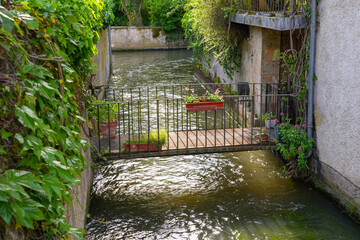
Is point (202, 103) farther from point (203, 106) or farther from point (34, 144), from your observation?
point (34, 144)

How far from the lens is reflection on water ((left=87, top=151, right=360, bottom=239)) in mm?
5453

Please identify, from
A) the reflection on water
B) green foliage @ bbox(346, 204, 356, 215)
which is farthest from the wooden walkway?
green foliage @ bbox(346, 204, 356, 215)

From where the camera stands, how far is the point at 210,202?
20.8 feet

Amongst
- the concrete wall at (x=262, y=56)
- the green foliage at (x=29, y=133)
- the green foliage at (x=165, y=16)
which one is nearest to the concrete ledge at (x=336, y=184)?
the concrete wall at (x=262, y=56)

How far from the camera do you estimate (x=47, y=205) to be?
2.48 meters

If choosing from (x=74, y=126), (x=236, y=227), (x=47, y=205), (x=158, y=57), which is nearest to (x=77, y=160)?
(x=74, y=126)

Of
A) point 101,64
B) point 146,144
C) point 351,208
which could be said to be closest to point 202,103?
point 146,144

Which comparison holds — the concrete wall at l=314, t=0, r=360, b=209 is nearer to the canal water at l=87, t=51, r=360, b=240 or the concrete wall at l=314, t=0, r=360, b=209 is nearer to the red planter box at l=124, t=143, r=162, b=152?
the canal water at l=87, t=51, r=360, b=240

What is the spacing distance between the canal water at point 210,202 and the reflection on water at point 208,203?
0.01 metres

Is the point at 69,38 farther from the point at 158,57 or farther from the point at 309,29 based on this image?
the point at 158,57

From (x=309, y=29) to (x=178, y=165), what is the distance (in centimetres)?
330

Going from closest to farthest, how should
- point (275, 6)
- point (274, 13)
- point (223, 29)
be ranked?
1. point (274, 13)
2. point (275, 6)
3. point (223, 29)

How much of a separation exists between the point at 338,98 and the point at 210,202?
2.38 meters

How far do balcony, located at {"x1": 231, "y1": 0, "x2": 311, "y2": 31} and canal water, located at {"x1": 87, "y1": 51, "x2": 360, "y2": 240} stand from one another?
252 cm
